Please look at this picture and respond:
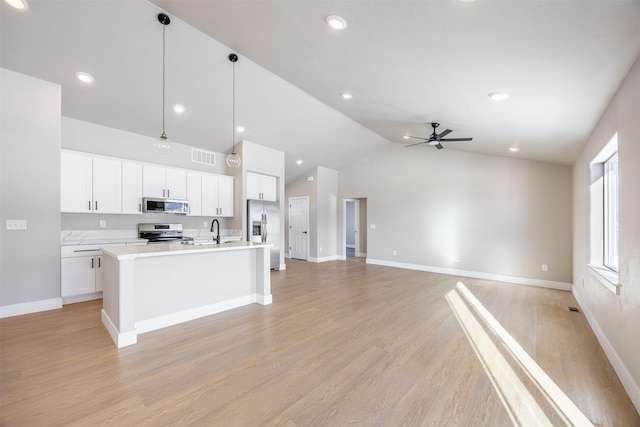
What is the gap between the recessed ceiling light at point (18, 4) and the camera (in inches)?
107

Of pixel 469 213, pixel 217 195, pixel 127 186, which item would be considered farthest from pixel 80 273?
pixel 469 213

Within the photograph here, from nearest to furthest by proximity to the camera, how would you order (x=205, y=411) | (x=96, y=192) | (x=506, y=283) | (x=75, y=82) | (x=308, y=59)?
(x=205, y=411)
(x=308, y=59)
(x=75, y=82)
(x=96, y=192)
(x=506, y=283)

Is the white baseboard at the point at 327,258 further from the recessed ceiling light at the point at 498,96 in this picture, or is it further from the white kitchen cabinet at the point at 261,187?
the recessed ceiling light at the point at 498,96

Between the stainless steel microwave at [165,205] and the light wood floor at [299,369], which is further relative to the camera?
the stainless steel microwave at [165,205]

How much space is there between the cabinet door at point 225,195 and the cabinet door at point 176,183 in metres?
0.76

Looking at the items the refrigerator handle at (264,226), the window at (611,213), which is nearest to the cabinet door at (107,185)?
the refrigerator handle at (264,226)

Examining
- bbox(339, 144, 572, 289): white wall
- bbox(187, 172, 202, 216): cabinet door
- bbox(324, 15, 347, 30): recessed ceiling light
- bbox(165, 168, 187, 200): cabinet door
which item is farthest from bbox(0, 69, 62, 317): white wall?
bbox(339, 144, 572, 289): white wall

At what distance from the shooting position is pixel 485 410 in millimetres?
1977

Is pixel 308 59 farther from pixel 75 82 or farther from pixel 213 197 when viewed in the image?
pixel 213 197

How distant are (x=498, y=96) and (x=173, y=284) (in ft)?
13.9

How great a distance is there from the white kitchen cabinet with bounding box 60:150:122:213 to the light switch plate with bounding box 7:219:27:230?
578mm

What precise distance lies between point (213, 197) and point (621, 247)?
6272 millimetres

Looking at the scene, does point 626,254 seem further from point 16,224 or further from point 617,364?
point 16,224

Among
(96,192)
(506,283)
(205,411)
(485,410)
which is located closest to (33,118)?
(96,192)
